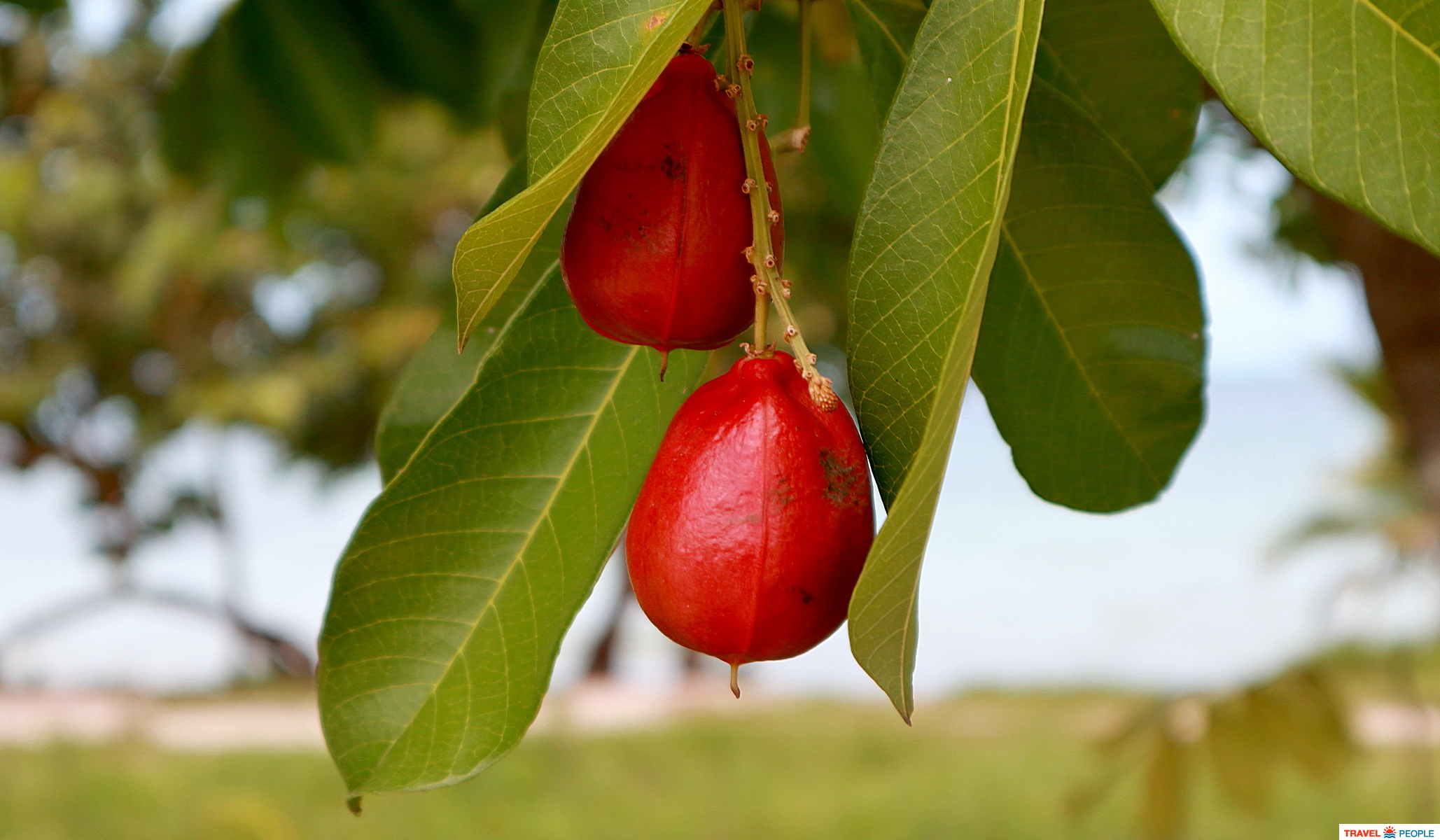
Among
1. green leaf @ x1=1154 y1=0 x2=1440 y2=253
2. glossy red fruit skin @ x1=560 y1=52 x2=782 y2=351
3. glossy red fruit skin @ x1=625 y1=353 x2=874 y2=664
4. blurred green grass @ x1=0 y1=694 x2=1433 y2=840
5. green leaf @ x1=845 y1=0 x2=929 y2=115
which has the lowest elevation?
blurred green grass @ x1=0 y1=694 x2=1433 y2=840

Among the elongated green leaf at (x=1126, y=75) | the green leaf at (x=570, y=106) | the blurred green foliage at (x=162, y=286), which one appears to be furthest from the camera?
the blurred green foliage at (x=162, y=286)

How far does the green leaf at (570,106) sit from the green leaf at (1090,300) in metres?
0.27

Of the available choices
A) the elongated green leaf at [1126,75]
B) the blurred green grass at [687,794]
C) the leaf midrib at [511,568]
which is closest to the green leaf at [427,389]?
the leaf midrib at [511,568]

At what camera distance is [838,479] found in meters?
0.51

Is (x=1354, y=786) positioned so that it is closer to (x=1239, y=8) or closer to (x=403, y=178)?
(x=1239, y=8)

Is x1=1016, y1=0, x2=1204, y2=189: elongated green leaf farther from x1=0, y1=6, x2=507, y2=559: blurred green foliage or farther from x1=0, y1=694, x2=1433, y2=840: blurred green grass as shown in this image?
x1=0, y1=6, x2=507, y2=559: blurred green foliage

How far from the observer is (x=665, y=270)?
1.81 ft

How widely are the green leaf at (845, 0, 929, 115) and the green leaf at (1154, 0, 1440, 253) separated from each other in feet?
0.70

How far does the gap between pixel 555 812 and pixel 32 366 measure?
5126mm

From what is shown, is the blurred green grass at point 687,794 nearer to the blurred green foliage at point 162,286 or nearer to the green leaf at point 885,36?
the blurred green foliage at point 162,286

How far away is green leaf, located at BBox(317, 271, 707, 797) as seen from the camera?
0.62 meters

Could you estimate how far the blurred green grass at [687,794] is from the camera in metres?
4.51

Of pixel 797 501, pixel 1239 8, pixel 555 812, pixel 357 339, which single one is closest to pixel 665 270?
pixel 797 501

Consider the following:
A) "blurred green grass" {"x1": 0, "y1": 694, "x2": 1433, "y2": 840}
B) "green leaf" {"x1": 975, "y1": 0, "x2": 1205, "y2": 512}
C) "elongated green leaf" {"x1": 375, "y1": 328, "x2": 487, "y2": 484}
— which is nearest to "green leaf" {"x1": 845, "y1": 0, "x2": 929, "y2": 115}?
"green leaf" {"x1": 975, "y1": 0, "x2": 1205, "y2": 512}
